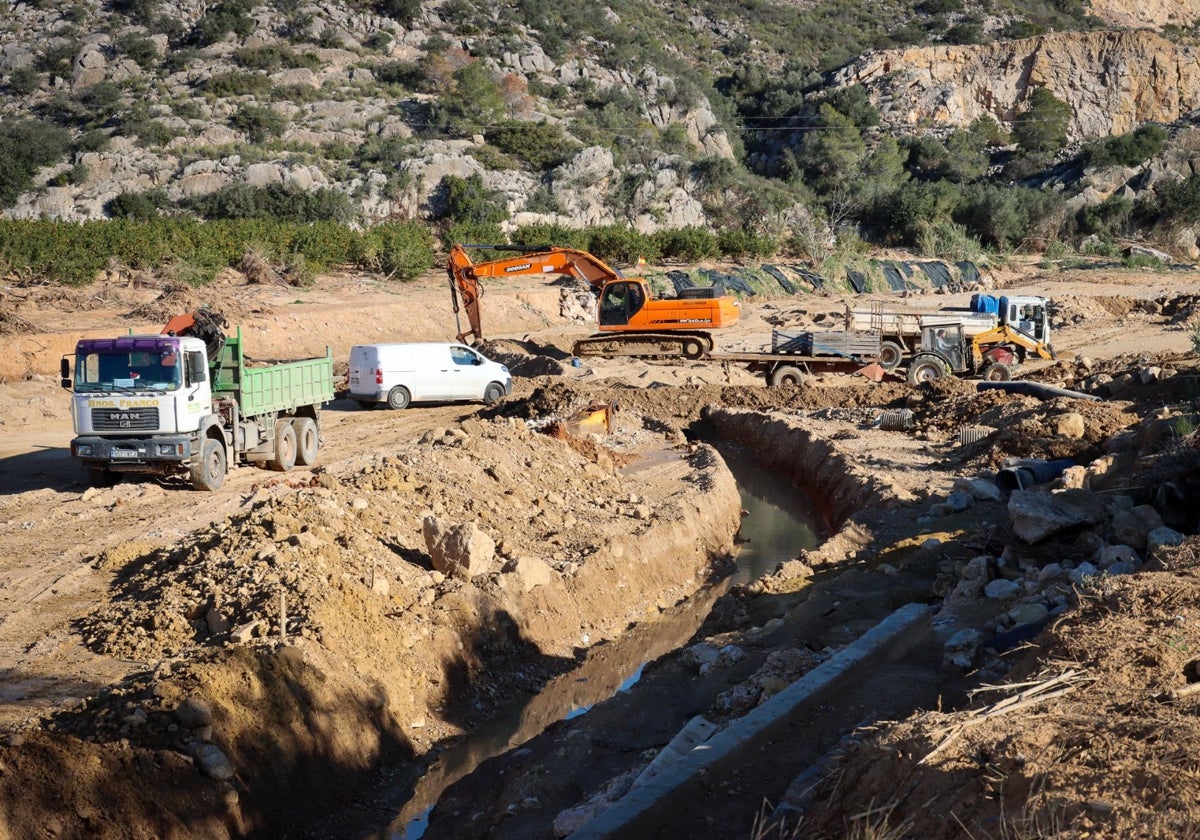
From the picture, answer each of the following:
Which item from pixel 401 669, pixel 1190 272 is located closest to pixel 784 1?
pixel 1190 272

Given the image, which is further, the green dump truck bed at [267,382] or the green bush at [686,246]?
the green bush at [686,246]

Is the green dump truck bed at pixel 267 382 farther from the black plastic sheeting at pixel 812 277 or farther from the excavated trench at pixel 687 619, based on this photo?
the black plastic sheeting at pixel 812 277

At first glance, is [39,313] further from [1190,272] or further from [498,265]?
[1190,272]

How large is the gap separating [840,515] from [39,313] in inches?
852

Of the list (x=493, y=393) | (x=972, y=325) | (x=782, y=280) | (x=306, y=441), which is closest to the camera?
(x=306, y=441)

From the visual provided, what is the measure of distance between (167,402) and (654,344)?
17.2 metres

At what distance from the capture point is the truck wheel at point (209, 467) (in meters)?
16.1

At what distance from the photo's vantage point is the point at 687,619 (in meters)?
14.6

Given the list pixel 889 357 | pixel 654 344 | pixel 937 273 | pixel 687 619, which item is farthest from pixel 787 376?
pixel 937 273

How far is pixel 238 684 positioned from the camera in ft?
29.7

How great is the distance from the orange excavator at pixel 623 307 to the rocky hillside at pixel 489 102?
812 inches

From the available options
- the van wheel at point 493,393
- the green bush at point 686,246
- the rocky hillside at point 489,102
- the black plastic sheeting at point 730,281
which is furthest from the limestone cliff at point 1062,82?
the van wheel at point 493,393

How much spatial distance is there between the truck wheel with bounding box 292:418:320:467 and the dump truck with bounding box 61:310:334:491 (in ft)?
4.20

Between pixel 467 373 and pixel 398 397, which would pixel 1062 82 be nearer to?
pixel 467 373
